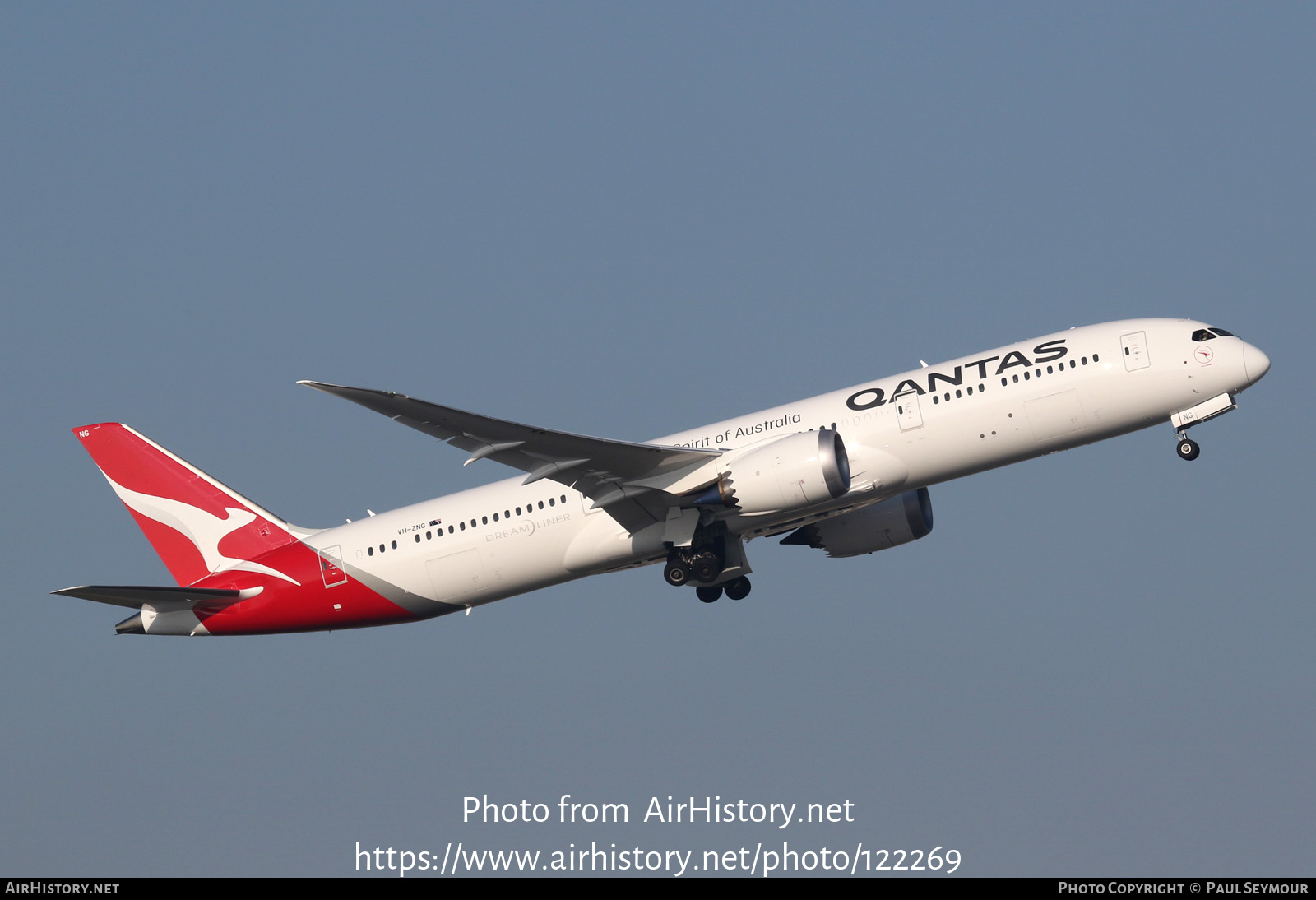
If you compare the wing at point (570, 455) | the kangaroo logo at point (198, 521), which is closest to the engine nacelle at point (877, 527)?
the wing at point (570, 455)

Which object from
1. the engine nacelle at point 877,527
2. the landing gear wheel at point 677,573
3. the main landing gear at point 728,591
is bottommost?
the landing gear wheel at point 677,573

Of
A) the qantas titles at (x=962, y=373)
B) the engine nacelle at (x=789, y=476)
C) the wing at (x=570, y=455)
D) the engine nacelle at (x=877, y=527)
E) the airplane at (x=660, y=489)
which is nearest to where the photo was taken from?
the wing at (x=570, y=455)

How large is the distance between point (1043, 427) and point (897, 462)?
145 inches

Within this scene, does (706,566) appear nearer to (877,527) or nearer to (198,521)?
(877,527)

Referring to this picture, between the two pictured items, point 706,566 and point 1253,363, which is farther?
point 706,566

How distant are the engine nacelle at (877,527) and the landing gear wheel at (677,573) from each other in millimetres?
5314

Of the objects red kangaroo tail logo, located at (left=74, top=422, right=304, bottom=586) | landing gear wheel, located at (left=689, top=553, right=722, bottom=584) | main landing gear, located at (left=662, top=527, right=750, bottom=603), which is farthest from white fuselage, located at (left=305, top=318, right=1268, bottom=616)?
red kangaroo tail logo, located at (left=74, top=422, right=304, bottom=586)

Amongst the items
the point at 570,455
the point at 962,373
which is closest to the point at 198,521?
the point at 570,455

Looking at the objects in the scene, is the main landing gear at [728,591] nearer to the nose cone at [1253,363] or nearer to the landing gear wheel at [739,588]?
the landing gear wheel at [739,588]

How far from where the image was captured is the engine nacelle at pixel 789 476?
34.9 m

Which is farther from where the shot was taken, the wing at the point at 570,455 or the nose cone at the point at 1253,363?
the nose cone at the point at 1253,363

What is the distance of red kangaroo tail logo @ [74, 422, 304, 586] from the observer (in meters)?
41.8

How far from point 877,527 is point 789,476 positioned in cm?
752

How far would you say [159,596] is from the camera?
39344 mm
